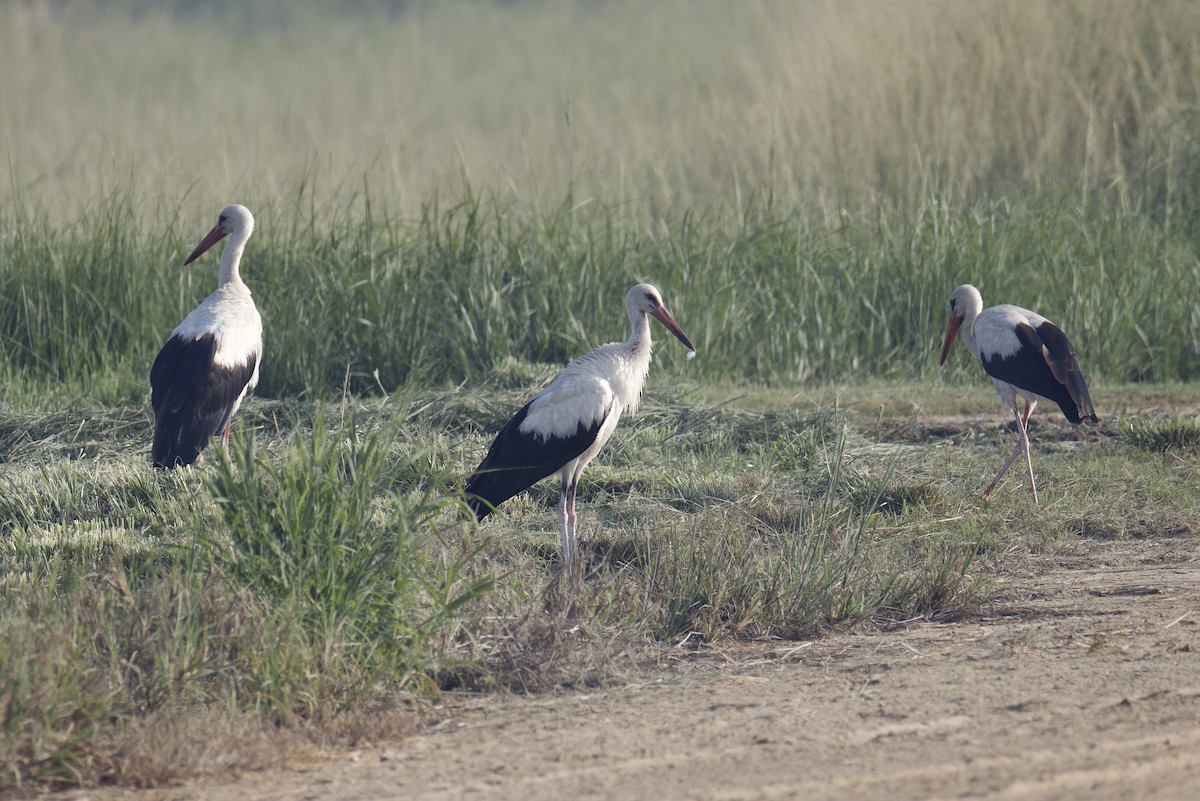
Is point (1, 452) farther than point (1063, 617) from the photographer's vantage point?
Yes

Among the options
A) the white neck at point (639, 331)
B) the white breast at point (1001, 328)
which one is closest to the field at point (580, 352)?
the white breast at point (1001, 328)

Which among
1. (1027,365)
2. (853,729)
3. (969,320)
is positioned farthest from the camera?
(969,320)

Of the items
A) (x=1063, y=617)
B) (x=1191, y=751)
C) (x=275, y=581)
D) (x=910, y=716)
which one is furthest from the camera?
(x=1063, y=617)

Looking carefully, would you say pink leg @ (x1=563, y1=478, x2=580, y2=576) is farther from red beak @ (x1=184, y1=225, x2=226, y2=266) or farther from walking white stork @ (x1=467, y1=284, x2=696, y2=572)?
red beak @ (x1=184, y1=225, x2=226, y2=266)

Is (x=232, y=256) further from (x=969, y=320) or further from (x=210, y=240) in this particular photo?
(x=969, y=320)

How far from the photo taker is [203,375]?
6348 millimetres

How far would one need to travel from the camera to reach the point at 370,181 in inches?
418

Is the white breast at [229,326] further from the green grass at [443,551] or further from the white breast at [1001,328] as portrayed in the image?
the white breast at [1001,328]

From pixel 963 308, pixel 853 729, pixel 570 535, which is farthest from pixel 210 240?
pixel 853 729

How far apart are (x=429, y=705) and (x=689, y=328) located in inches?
187

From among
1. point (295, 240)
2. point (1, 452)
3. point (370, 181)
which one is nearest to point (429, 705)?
point (1, 452)

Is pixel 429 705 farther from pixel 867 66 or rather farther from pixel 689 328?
pixel 867 66

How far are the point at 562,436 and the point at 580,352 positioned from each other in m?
2.96

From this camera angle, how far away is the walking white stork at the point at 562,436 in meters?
5.33
